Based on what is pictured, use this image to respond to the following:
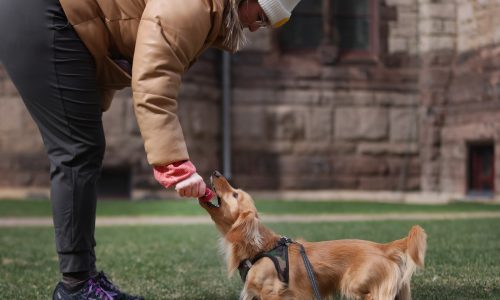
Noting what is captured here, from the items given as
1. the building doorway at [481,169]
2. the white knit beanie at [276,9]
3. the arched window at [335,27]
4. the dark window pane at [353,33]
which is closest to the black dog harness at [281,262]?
the white knit beanie at [276,9]

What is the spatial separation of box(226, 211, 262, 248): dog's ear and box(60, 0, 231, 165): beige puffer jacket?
1.89 ft

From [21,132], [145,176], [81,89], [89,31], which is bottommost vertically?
[145,176]

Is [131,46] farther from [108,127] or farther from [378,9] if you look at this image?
[378,9]

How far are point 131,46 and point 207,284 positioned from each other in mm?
2154

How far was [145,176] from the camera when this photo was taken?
14.3 m

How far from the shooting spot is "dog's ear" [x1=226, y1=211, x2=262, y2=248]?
3797 mm

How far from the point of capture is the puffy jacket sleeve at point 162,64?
3.35 m

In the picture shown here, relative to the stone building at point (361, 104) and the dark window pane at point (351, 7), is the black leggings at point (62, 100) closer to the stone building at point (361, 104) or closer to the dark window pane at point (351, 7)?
the stone building at point (361, 104)

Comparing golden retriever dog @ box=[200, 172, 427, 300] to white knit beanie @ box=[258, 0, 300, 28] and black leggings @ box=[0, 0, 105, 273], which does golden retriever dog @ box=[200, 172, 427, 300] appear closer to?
black leggings @ box=[0, 0, 105, 273]

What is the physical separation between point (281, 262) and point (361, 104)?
41.2 feet

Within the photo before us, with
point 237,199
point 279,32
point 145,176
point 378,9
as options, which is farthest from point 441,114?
point 237,199

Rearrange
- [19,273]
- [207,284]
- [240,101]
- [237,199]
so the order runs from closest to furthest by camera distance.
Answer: [237,199] → [207,284] → [19,273] → [240,101]

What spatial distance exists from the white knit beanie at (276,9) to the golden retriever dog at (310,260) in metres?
0.97

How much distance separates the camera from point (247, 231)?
380 centimetres
